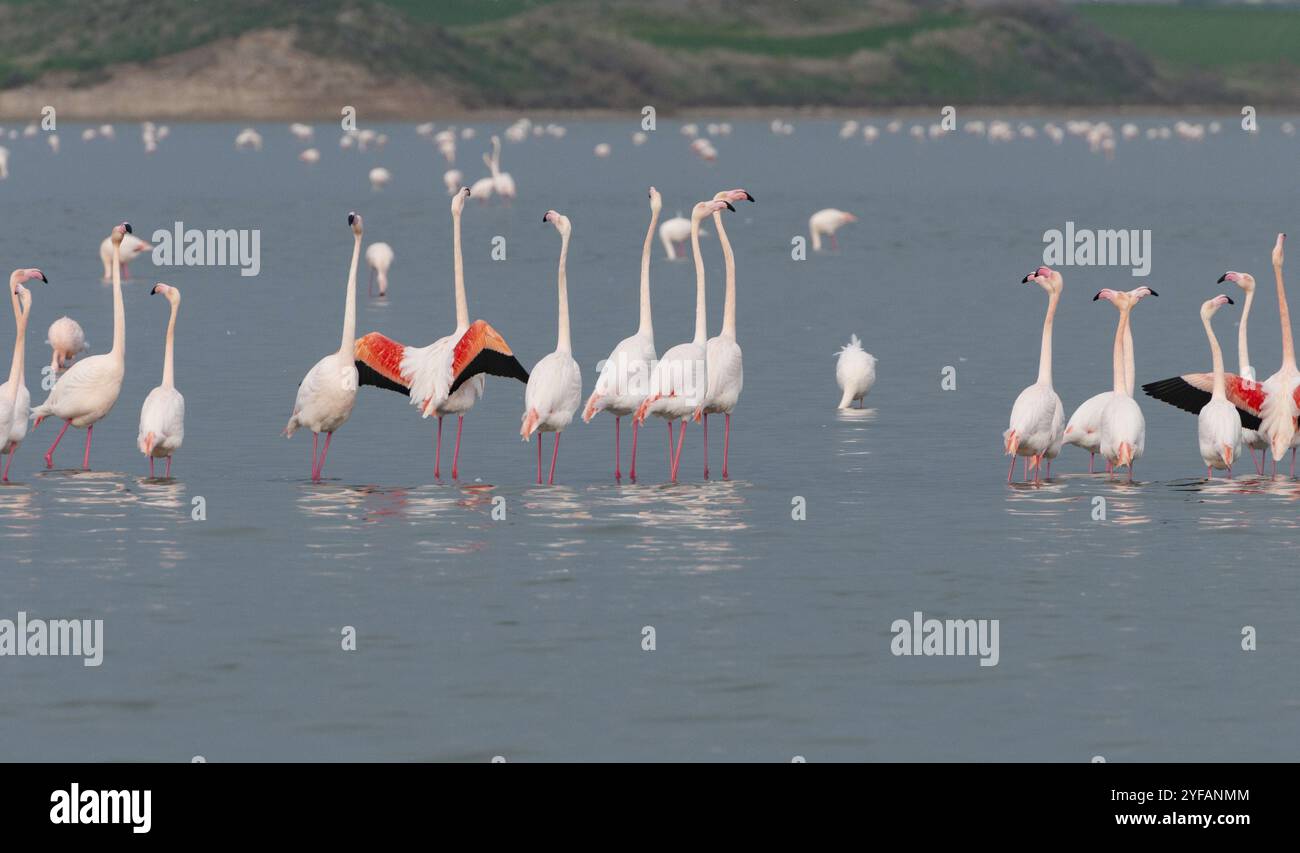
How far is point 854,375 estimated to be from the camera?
24.1 metres

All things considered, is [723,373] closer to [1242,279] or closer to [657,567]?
[657,567]

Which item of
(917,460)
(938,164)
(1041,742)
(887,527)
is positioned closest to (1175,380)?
(917,460)

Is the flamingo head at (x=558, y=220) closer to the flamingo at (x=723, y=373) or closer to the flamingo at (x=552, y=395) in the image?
the flamingo at (x=552, y=395)

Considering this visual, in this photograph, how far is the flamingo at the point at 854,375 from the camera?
24.1 meters

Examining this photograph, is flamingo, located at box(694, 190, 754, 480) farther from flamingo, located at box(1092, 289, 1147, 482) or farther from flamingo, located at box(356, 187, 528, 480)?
flamingo, located at box(1092, 289, 1147, 482)

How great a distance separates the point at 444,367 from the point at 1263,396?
7168 mm

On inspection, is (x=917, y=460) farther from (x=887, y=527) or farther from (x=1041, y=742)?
(x=1041, y=742)

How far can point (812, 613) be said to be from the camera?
14875 millimetres

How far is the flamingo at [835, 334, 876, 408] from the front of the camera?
79.2 ft

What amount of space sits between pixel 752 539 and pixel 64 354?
12077 millimetres

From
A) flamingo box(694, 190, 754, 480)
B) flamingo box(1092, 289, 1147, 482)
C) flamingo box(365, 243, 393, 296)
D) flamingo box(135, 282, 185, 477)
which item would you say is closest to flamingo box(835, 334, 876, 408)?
flamingo box(694, 190, 754, 480)

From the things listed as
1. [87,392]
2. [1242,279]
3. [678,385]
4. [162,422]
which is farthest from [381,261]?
[1242,279]

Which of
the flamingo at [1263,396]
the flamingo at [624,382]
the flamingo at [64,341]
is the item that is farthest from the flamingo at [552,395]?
the flamingo at [64,341]

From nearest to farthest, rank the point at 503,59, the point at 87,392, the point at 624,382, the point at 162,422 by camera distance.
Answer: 1. the point at 162,422
2. the point at 624,382
3. the point at 87,392
4. the point at 503,59
